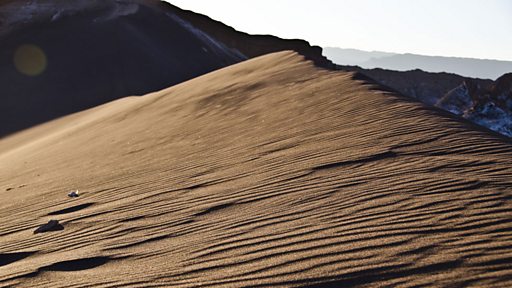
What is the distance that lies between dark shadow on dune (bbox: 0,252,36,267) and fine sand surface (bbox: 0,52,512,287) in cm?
1

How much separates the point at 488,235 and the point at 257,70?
33.0ft

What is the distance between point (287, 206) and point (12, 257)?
1.85 metres

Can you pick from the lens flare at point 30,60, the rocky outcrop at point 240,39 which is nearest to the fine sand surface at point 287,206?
the lens flare at point 30,60

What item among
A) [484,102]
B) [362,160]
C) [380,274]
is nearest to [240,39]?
[484,102]

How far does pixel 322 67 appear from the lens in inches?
452

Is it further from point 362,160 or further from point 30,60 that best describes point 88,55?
point 362,160

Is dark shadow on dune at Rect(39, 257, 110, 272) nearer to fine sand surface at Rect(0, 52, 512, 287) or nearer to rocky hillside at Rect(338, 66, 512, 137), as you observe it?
fine sand surface at Rect(0, 52, 512, 287)

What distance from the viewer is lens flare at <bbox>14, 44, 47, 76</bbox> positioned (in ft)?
106

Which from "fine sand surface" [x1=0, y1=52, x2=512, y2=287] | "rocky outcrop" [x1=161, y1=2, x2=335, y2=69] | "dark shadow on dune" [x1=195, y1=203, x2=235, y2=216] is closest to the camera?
"fine sand surface" [x1=0, y1=52, x2=512, y2=287]

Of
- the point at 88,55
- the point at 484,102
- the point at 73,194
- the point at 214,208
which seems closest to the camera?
the point at 214,208

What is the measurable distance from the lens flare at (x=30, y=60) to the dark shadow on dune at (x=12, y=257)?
2862 centimetres

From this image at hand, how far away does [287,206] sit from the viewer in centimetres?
454

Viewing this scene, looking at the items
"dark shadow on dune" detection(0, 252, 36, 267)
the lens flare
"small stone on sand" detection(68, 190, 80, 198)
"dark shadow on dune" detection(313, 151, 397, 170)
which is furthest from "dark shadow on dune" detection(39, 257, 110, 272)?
the lens flare

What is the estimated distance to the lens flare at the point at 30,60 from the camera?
32344mm
